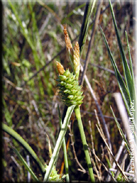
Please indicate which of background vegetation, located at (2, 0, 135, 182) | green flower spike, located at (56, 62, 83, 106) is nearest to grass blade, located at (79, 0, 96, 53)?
green flower spike, located at (56, 62, 83, 106)

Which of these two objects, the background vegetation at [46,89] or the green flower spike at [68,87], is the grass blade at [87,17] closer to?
the green flower spike at [68,87]

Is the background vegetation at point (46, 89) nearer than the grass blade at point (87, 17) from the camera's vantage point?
No

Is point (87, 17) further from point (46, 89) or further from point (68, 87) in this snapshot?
point (46, 89)

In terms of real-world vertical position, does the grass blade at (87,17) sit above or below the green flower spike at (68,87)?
above

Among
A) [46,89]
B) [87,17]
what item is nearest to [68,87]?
[87,17]

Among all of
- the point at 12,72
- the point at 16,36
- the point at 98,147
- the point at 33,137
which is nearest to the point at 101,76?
the point at 98,147

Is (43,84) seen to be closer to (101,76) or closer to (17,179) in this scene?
(101,76)

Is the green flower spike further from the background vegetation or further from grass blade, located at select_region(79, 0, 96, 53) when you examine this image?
the background vegetation

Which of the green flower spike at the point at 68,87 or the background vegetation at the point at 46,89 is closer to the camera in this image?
the green flower spike at the point at 68,87

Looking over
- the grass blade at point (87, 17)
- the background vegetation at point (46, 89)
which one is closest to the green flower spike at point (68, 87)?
the grass blade at point (87, 17)
